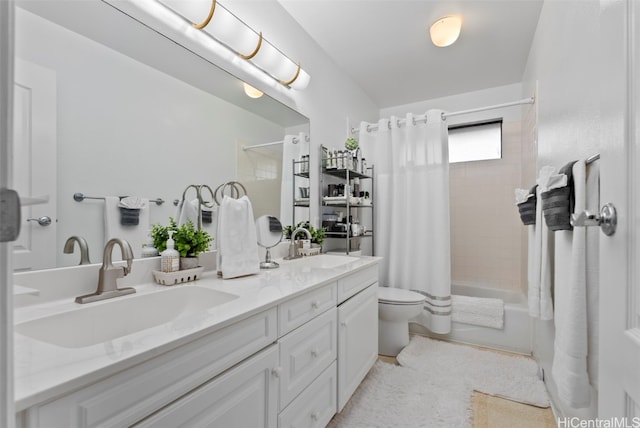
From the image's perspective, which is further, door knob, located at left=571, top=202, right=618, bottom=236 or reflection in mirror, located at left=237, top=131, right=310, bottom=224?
reflection in mirror, located at left=237, top=131, right=310, bottom=224

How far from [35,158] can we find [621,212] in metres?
1.48

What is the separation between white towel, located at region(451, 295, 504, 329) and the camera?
2.38 metres

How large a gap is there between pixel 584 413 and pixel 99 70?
215 cm

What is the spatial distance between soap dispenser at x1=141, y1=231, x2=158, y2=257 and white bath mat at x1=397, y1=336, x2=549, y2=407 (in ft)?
5.94

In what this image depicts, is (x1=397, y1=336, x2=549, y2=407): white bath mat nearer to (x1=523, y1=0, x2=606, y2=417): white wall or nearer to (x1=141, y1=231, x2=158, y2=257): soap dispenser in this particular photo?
(x1=523, y1=0, x2=606, y2=417): white wall

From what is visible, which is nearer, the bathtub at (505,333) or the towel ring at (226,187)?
the towel ring at (226,187)

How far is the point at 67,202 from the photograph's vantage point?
954 mm

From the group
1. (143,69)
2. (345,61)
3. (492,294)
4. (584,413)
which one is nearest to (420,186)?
(345,61)

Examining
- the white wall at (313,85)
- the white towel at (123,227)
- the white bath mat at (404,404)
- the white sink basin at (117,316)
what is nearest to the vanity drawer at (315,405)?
the white bath mat at (404,404)

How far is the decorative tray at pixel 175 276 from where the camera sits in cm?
112

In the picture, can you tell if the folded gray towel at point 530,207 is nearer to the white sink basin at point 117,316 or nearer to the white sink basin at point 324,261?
the white sink basin at point 324,261

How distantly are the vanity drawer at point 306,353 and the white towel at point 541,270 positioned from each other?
3.19ft

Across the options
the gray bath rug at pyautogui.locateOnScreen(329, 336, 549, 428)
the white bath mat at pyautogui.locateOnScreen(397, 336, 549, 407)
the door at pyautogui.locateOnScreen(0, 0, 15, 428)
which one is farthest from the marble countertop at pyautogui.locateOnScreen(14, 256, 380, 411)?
the white bath mat at pyautogui.locateOnScreen(397, 336, 549, 407)

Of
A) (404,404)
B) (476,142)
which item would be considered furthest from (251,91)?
(476,142)
